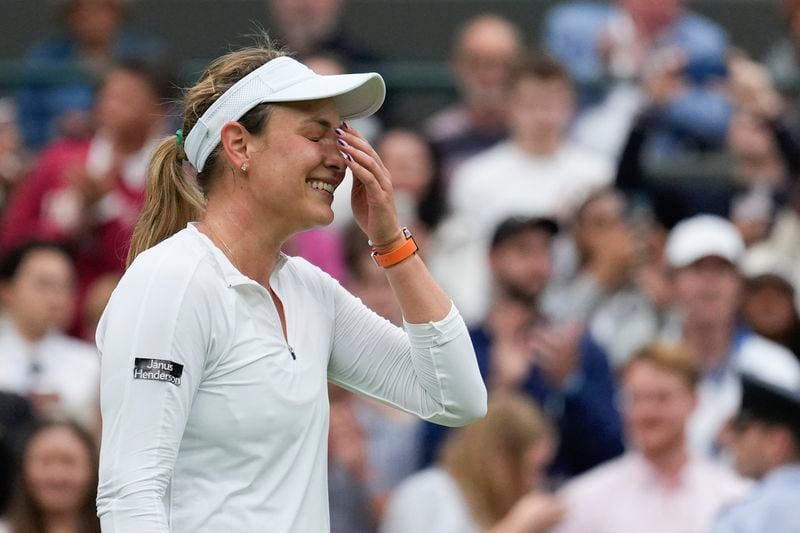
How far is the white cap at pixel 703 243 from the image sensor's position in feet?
23.9

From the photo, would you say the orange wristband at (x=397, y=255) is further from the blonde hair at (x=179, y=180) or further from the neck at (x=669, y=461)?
the neck at (x=669, y=461)

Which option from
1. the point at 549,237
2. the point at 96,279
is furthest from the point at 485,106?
the point at 96,279

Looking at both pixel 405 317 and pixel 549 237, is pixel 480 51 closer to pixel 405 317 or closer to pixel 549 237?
pixel 549 237

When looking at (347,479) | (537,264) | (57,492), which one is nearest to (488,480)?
(347,479)

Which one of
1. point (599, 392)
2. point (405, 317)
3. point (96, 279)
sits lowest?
point (599, 392)

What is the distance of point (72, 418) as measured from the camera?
232 inches

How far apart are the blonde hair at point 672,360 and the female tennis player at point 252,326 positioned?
291 centimetres

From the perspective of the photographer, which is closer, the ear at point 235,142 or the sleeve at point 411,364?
the ear at point 235,142

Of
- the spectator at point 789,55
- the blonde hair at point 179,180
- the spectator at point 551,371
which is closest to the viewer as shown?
the blonde hair at point 179,180

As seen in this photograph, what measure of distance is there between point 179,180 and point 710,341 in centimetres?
412

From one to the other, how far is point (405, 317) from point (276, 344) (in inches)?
12.5

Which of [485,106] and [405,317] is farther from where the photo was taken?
[485,106]

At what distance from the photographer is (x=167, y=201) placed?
3.27 metres

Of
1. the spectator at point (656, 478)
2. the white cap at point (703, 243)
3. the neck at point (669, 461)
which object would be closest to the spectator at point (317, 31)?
the white cap at point (703, 243)
